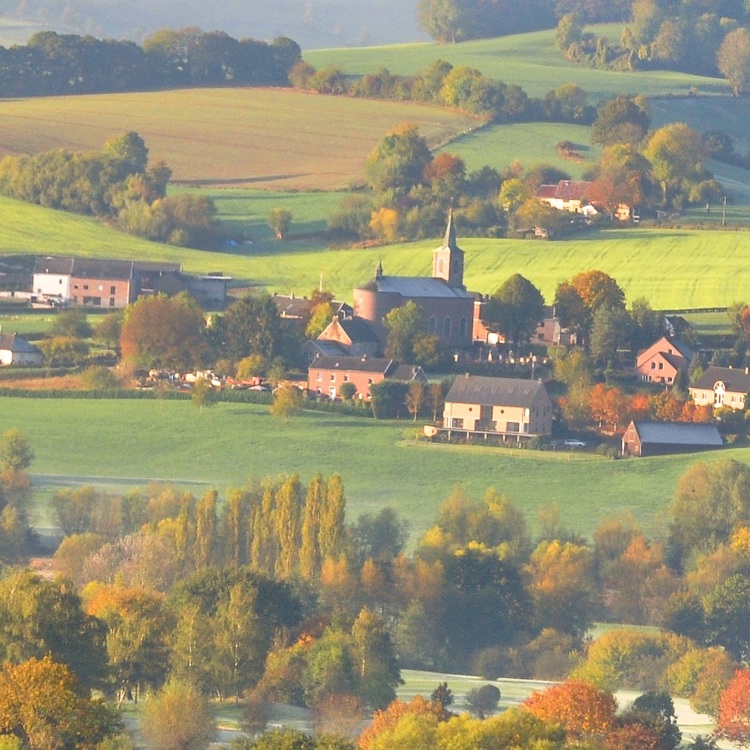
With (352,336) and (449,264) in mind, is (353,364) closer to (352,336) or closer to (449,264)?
(352,336)

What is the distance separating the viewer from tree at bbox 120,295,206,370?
86688 mm

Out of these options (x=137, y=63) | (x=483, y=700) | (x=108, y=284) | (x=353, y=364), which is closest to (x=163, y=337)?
(x=353, y=364)

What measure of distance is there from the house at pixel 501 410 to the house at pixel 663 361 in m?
5.86

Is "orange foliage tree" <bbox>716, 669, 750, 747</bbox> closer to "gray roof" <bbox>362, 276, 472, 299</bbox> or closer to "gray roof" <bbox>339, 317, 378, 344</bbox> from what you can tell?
"gray roof" <bbox>339, 317, 378, 344</bbox>

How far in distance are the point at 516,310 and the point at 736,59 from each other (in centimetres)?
7406

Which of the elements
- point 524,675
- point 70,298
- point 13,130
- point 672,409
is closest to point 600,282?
point 672,409

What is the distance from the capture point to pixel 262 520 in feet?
210

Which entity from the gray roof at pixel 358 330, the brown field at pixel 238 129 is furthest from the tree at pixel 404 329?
the brown field at pixel 238 129

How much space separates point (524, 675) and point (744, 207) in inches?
2537

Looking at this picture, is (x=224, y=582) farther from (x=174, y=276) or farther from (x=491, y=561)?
(x=174, y=276)

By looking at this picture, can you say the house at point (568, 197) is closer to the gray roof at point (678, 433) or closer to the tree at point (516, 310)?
the tree at point (516, 310)

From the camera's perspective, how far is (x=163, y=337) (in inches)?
3420

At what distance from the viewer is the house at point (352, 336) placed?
89.4 meters

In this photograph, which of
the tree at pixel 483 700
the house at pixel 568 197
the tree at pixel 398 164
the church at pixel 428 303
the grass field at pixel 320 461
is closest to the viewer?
the tree at pixel 483 700
